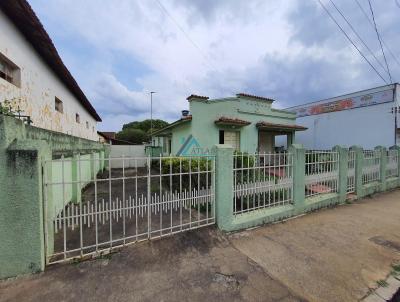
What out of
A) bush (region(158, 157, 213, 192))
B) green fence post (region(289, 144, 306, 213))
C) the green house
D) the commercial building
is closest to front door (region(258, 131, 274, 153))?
the green house

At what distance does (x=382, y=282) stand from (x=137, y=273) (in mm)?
3329

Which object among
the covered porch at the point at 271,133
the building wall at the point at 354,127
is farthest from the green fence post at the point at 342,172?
the building wall at the point at 354,127

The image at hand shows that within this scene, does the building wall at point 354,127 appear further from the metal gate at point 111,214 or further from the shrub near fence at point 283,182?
the metal gate at point 111,214

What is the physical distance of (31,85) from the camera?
5742 mm

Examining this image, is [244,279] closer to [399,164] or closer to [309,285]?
[309,285]

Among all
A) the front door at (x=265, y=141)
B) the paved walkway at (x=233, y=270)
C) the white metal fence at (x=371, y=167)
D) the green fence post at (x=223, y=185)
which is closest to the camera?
the paved walkway at (x=233, y=270)

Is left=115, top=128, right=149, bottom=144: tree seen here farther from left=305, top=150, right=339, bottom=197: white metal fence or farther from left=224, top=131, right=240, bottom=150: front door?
left=305, top=150, right=339, bottom=197: white metal fence

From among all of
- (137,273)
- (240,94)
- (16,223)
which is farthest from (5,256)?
(240,94)

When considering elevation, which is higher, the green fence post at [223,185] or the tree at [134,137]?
the tree at [134,137]

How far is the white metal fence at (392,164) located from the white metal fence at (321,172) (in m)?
4.34

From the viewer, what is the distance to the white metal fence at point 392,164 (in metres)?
8.87

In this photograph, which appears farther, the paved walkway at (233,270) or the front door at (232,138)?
the front door at (232,138)

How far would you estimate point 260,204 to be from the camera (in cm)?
509

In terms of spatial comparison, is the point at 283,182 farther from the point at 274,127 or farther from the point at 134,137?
the point at 134,137
